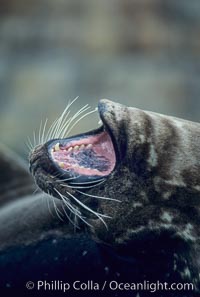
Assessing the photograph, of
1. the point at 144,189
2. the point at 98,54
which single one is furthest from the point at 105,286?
the point at 98,54

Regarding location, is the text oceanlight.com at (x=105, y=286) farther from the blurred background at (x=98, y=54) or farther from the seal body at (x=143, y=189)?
the blurred background at (x=98, y=54)

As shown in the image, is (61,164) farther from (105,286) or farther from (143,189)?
(105,286)

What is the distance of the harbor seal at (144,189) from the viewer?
146 cm

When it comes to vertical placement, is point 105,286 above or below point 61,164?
below

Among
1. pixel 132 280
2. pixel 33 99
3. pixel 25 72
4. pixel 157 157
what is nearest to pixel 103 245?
pixel 132 280

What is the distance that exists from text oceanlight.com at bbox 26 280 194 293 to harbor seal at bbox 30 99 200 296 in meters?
0.02

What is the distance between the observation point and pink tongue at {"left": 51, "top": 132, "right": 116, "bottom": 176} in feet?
5.01

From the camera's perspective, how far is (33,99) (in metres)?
3.98

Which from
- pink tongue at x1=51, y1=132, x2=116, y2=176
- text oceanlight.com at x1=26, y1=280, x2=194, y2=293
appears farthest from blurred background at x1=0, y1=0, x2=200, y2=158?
pink tongue at x1=51, y1=132, x2=116, y2=176

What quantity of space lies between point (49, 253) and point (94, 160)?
255 millimetres

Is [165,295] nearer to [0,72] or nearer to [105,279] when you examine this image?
[105,279]

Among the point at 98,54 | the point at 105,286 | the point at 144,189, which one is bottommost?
the point at 98,54

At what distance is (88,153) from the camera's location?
1.54m

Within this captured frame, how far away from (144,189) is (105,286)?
0.24 meters
